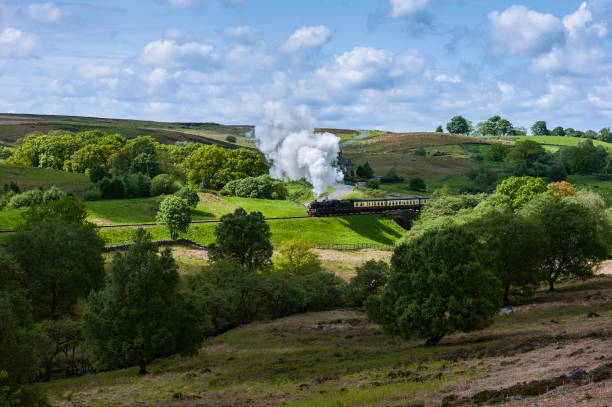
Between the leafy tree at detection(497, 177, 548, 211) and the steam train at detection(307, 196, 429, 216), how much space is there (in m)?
14.8

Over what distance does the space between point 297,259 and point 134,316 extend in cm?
3704

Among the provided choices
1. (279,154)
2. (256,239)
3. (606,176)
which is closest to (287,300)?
(256,239)

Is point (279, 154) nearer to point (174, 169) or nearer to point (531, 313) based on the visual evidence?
point (174, 169)

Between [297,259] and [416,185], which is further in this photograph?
[416,185]

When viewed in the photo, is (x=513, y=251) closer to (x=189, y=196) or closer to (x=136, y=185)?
(x=189, y=196)

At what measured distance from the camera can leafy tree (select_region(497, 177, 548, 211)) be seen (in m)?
99.9

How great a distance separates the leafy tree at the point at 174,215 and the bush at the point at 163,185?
2868 centimetres

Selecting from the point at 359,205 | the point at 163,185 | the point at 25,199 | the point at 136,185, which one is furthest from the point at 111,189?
the point at 359,205

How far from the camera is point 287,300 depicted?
195 feet

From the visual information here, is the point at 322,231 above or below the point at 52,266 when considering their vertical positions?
above

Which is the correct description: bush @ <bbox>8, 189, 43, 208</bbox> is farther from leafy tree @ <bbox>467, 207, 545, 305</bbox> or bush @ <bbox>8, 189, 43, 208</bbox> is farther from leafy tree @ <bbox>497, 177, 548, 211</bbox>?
leafy tree @ <bbox>497, 177, 548, 211</bbox>

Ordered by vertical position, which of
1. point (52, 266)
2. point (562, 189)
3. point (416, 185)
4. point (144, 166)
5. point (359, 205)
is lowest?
point (52, 266)

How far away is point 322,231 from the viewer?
94562 millimetres

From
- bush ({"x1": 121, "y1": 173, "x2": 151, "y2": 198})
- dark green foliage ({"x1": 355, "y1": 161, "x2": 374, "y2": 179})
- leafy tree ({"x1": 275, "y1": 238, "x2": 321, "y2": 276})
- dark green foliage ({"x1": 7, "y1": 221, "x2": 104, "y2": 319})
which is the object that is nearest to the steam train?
leafy tree ({"x1": 275, "y1": 238, "x2": 321, "y2": 276})
